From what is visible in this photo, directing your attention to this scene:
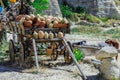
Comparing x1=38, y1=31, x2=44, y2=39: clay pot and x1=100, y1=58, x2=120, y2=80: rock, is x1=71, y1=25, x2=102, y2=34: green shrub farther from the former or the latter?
x1=100, y1=58, x2=120, y2=80: rock

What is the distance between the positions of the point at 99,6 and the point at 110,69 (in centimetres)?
2241

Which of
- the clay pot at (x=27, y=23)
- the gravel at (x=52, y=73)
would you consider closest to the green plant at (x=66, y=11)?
the gravel at (x=52, y=73)

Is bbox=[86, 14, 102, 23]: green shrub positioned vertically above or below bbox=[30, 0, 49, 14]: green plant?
below

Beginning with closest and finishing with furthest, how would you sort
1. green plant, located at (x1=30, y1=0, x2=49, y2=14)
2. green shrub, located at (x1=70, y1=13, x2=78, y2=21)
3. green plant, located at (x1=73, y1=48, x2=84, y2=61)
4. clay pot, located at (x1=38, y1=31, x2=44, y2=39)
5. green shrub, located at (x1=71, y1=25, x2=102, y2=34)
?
clay pot, located at (x1=38, y1=31, x2=44, y2=39)
green plant, located at (x1=73, y1=48, x2=84, y2=61)
green plant, located at (x1=30, y1=0, x2=49, y2=14)
green shrub, located at (x1=71, y1=25, x2=102, y2=34)
green shrub, located at (x1=70, y1=13, x2=78, y2=21)

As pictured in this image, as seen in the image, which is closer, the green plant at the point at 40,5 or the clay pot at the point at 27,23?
the clay pot at the point at 27,23

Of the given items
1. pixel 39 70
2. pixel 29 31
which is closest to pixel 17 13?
pixel 29 31

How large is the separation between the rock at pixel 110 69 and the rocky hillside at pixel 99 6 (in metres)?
21.8

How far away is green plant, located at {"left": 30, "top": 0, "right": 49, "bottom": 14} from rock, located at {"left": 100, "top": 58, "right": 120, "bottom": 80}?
1309cm

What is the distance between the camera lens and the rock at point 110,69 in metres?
9.97

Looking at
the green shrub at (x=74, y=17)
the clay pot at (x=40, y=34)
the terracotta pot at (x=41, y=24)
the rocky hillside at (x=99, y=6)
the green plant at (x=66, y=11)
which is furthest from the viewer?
the rocky hillside at (x=99, y=6)

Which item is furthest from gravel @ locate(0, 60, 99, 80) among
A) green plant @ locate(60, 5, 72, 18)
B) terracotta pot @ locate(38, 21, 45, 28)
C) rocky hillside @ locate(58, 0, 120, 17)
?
rocky hillside @ locate(58, 0, 120, 17)

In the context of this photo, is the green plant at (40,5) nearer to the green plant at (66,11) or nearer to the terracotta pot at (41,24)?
the green plant at (66,11)

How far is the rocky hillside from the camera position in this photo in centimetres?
3198

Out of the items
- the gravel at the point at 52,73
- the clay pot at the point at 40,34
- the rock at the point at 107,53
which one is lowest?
the gravel at the point at 52,73
